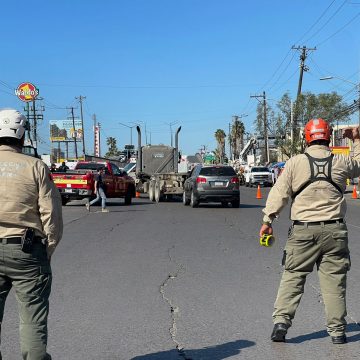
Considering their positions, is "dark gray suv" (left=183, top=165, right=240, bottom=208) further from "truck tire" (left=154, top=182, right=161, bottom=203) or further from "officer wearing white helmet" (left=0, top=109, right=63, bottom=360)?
"officer wearing white helmet" (left=0, top=109, right=63, bottom=360)

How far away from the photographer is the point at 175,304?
257 inches

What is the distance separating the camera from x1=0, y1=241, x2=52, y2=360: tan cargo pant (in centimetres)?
373

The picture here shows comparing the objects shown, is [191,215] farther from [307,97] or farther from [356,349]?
[307,97]

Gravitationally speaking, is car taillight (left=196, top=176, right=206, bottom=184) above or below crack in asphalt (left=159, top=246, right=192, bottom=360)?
above

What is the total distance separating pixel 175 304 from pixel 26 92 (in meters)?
70.8

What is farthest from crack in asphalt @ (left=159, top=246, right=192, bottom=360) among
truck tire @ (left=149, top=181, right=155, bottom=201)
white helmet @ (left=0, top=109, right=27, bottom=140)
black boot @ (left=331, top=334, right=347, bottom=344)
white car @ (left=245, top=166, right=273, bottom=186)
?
→ white car @ (left=245, top=166, right=273, bottom=186)

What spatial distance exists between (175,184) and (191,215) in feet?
26.1

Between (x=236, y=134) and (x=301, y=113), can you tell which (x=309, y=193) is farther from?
(x=236, y=134)

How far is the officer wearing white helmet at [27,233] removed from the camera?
374 centimetres

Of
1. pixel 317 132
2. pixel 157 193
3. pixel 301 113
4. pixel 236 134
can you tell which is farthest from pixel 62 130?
pixel 317 132

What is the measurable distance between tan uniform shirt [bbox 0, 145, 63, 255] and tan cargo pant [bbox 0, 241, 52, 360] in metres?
0.12

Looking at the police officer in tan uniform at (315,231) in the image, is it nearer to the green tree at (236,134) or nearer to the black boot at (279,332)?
the black boot at (279,332)

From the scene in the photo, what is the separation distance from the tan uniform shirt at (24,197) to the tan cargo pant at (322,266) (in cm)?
217

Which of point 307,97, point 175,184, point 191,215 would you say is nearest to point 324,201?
point 191,215
